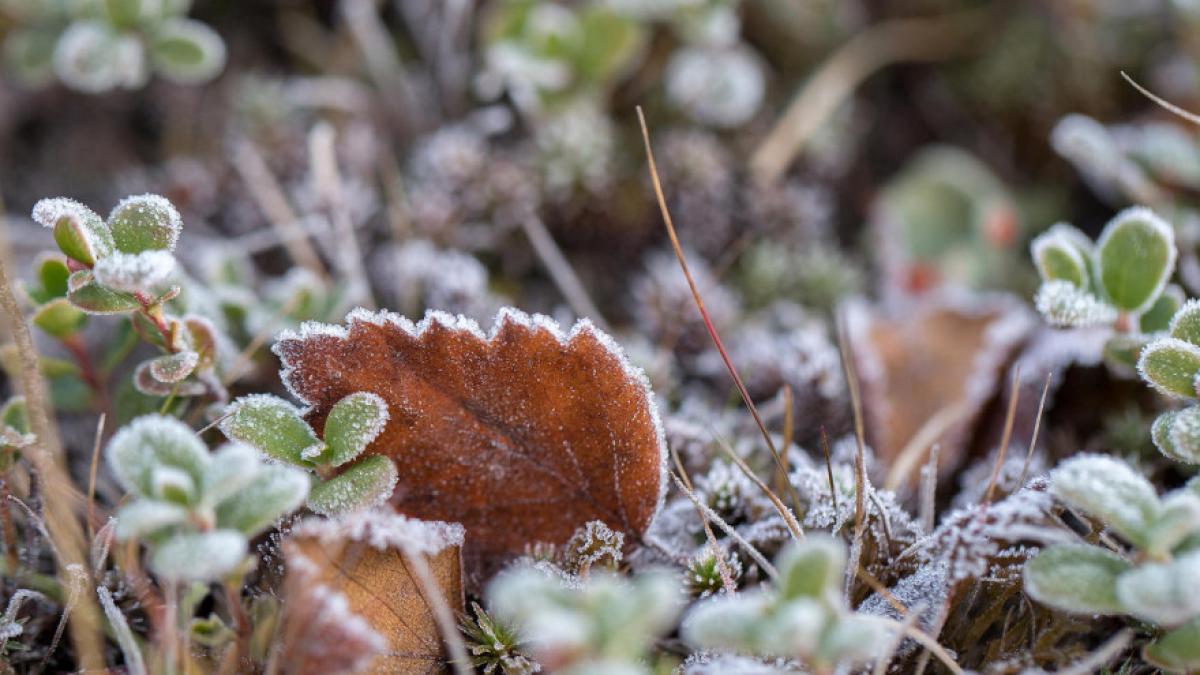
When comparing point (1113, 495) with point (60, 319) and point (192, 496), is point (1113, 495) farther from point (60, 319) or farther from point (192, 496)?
point (60, 319)

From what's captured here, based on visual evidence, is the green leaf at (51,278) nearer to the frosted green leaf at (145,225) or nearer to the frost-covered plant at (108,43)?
the frosted green leaf at (145,225)

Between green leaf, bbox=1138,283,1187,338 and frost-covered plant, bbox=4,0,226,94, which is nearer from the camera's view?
green leaf, bbox=1138,283,1187,338

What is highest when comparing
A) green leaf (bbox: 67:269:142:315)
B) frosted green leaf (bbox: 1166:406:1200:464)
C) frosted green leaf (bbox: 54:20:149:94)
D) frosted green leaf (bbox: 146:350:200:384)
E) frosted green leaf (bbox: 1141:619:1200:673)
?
frosted green leaf (bbox: 54:20:149:94)

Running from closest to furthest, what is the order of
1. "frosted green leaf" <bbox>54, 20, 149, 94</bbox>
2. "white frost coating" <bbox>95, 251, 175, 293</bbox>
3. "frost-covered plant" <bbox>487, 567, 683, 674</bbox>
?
"frost-covered plant" <bbox>487, 567, 683, 674</bbox>, "white frost coating" <bbox>95, 251, 175, 293</bbox>, "frosted green leaf" <bbox>54, 20, 149, 94</bbox>

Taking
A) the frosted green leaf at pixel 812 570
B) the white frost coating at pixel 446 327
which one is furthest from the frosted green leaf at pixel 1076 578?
the white frost coating at pixel 446 327

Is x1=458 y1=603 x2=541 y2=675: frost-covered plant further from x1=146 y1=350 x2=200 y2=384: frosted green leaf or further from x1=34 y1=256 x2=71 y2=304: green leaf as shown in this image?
x1=34 y1=256 x2=71 y2=304: green leaf

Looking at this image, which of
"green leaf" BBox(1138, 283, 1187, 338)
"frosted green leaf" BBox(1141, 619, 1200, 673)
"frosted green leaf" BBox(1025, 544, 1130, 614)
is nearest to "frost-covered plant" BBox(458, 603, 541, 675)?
"frosted green leaf" BBox(1025, 544, 1130, 614)

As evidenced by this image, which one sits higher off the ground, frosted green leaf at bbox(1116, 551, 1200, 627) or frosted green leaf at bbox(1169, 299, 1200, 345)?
frosted green leaf at bbox(1169, 299, 1200, 345)
